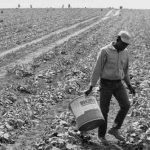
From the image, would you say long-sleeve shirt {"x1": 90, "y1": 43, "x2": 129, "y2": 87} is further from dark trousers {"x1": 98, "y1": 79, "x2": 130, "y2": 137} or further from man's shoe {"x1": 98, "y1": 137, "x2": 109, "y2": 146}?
man's shoe {"x1": 98, "y1": 137, "x2": 109, "y2": 146}

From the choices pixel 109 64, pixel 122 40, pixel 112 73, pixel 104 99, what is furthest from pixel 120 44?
pixel 104 99

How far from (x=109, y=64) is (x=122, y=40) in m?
0.64

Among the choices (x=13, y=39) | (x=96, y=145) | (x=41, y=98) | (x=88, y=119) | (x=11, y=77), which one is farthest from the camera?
(x=13, y=39)

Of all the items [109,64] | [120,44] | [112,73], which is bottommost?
[112,73]

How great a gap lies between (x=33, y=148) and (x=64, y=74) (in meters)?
7.83

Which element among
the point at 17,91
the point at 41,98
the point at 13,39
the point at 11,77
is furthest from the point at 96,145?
the point at 13,39

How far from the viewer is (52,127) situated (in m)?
8.81

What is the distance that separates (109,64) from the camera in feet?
25.2

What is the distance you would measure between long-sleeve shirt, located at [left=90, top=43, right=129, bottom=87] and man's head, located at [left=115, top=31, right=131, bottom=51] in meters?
0.15

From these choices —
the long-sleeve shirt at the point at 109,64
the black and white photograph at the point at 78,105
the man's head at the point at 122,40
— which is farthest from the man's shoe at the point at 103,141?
the man's head at the point at 122,40

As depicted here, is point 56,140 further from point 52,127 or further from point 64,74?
point 64,74

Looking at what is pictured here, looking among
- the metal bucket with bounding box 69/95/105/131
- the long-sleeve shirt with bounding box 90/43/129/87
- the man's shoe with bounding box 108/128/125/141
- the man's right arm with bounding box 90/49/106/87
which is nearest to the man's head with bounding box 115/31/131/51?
the long-sleeve shirt with bounding box 90/43/129/87

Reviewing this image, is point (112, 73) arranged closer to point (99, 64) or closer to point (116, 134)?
point (99, 64)

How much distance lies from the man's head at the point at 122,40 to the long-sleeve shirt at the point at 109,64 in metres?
0.15
